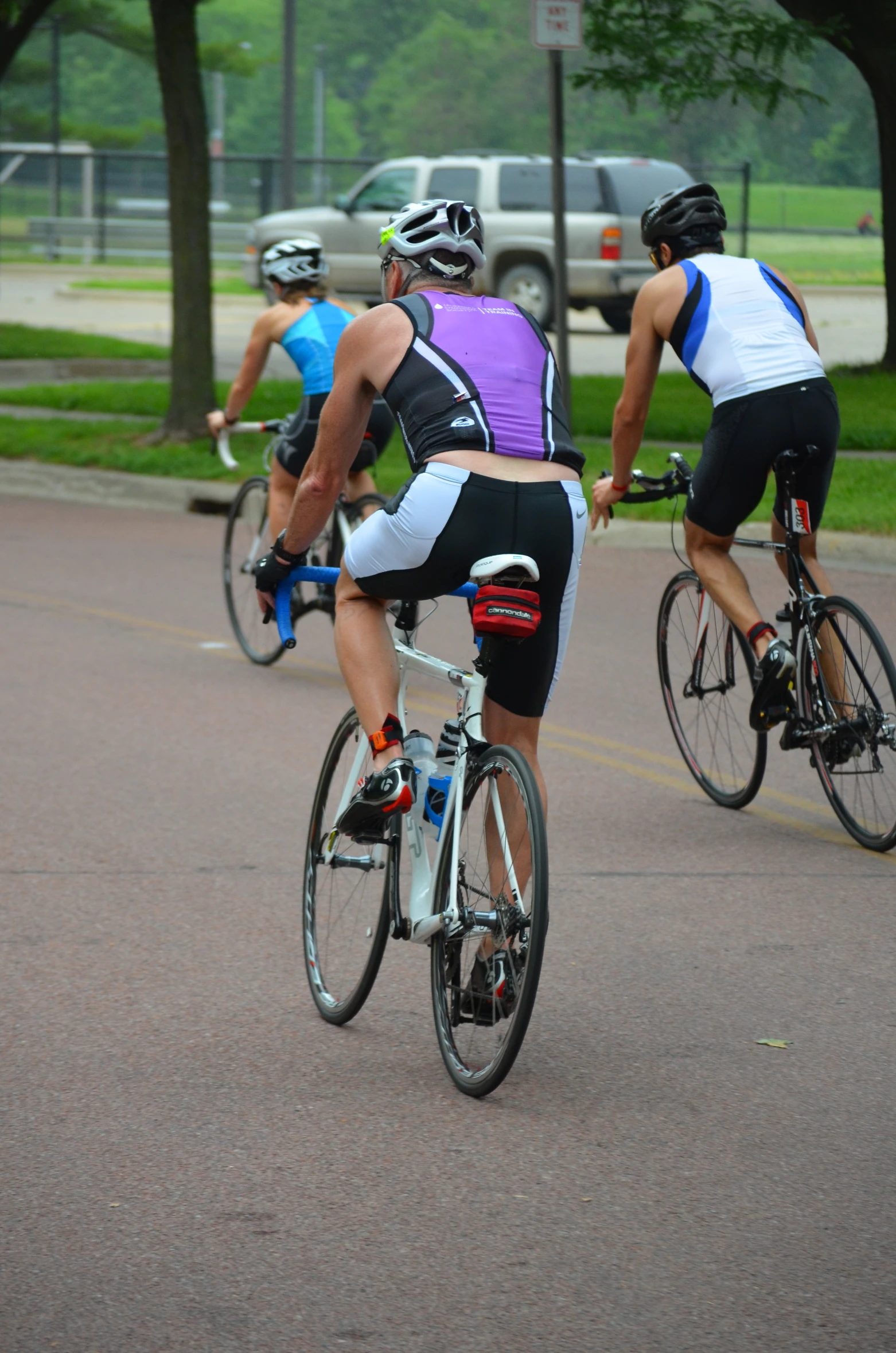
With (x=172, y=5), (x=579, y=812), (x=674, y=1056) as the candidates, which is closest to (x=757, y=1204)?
(x=674, y=1056)

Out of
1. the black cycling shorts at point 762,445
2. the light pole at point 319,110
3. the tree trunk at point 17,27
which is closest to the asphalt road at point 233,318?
the tree trunk at point 17,27

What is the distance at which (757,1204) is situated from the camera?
3.81 metres

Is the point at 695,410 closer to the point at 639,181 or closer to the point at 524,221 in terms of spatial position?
the point at 524,221

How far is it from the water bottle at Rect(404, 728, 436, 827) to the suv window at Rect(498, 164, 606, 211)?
2619 centimetres

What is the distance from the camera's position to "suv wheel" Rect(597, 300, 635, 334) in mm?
30234

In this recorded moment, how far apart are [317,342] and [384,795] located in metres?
5.33

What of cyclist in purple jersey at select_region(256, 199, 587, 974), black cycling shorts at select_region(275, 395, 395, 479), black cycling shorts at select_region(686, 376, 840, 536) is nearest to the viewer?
cyclist in purple jersey at select_region(256, 199, 587, 974)

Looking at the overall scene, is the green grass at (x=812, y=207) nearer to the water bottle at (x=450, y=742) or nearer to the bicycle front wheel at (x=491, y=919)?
the water bottle at (x=450, y=742)

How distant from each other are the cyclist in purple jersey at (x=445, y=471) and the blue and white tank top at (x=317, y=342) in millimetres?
4650

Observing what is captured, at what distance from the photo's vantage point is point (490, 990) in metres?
4.29

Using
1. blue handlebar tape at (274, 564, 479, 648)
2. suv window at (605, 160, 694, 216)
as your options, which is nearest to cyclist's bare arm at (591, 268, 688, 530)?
blue handlebar tape at (274, 564, 479, 648)

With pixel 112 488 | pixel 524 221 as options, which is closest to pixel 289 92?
pixel 524 221

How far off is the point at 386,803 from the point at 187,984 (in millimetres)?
1089

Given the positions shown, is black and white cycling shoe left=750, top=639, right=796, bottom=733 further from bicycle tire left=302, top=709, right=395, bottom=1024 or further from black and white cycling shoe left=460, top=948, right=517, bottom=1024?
black and white cycling shoe left=460, top=948, right=517, bottom=1024
